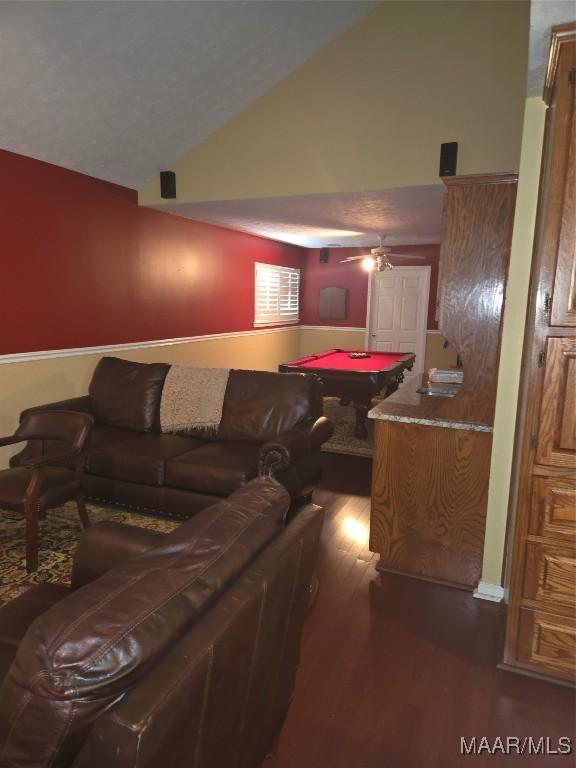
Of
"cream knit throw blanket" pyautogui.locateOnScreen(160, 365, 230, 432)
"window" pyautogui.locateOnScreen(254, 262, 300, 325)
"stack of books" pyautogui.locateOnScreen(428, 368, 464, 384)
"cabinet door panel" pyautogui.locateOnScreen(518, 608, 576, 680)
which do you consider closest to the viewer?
"cabinet door panel" pyautogui.locateOnScreen(518, 608, 576, 680)

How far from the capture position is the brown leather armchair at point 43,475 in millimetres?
2750

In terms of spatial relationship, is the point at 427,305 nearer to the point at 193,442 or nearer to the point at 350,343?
the point at 350,343

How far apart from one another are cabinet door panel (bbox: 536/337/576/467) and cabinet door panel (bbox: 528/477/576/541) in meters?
0.09

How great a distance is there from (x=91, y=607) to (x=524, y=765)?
1.62 meters

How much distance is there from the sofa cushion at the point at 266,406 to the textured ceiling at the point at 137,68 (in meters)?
2.28

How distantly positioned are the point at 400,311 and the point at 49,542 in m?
6.56

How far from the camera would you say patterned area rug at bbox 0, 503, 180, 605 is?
8.82ft

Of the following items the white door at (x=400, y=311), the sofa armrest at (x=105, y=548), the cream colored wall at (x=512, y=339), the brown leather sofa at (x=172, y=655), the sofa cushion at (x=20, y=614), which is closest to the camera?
the brown leather sofa at (x=172, y=655)

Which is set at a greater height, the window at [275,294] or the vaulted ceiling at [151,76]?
the vaulted ceiling at [151,76]

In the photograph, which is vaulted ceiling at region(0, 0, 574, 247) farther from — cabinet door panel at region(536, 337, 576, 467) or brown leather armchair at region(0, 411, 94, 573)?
brown leather armchair at region(0, 411, 94, 573)

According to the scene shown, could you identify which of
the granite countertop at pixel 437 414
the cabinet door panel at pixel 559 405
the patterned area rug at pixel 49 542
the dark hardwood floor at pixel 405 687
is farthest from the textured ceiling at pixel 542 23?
the patterned area rug at pixel 49 542

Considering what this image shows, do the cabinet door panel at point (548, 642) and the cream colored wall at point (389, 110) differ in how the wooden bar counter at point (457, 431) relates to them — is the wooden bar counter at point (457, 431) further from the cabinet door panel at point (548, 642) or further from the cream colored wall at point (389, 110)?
the cream colored wall at point (389, 110)

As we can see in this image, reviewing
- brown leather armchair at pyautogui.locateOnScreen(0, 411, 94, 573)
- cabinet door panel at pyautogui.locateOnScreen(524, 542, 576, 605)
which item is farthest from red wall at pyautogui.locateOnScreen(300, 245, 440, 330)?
cabinet door panel at pyautogui.locateOnScreen(524, 542, 576, 605)

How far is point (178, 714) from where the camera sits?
90 cm
